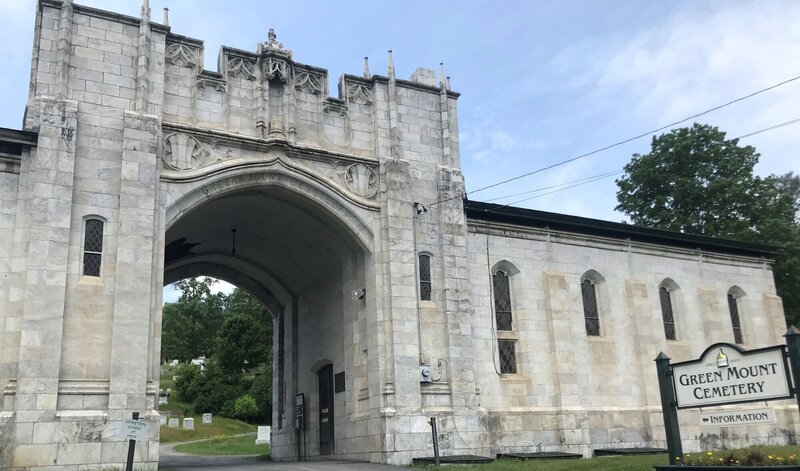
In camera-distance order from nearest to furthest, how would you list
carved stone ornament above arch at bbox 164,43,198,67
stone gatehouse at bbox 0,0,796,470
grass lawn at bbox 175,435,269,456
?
stone gatehouse at bbox 0,0,796,470, carved stone ornament above arch at bbox 164,43,198,67, grass lawn at bbox 175,435,269,456

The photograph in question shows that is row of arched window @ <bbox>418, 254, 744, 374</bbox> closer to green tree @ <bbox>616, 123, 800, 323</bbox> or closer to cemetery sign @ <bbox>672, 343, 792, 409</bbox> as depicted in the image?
green tree @ <bbox>616, 123, 800, 323</bbox>

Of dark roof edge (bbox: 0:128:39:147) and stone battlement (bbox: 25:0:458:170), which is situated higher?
stone battlement (bbox: 25:0:458:170)

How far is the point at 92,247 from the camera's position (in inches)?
666

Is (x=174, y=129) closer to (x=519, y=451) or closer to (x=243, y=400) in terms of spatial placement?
(x=519, y=451)

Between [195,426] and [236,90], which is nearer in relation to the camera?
[236,90]

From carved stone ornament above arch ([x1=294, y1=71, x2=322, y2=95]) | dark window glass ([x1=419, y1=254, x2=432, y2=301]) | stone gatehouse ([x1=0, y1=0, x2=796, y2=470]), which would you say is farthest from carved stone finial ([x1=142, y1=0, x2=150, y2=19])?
dark window glass ([x1=419, y1=254, x2=432, y2=301])

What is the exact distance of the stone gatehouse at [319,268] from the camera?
16203mm

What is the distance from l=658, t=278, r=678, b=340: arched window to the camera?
25.7m

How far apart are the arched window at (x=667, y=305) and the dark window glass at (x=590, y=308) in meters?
2.79

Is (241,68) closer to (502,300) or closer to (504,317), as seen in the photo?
(502,300)

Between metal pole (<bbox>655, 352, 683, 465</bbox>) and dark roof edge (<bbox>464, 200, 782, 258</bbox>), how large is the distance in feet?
32.3

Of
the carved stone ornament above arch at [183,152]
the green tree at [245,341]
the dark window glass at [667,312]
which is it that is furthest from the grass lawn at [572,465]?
the green tree at [245,341]

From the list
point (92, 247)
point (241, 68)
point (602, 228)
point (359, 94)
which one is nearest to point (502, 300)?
point (602, 228)

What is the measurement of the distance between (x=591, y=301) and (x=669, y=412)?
11759 mm
